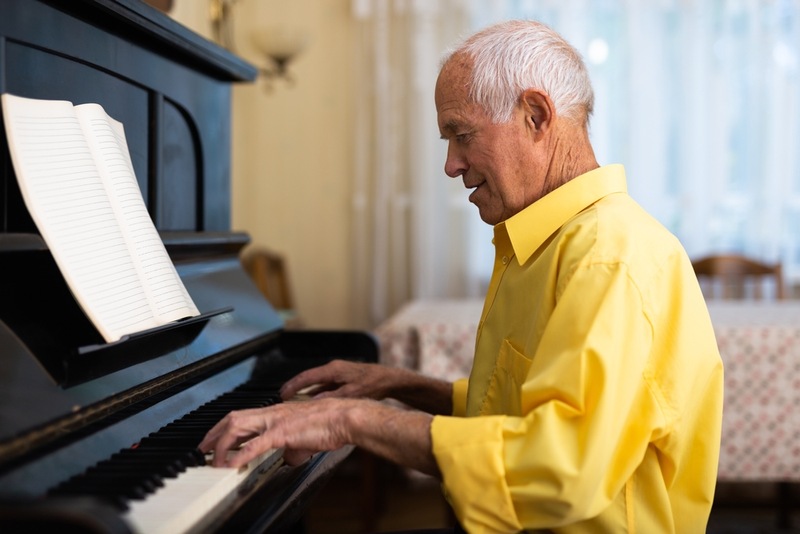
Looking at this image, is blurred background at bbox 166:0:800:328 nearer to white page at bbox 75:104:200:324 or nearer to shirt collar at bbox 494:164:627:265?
white page at bbox 75:104:200:324

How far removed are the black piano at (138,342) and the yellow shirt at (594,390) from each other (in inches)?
11.0

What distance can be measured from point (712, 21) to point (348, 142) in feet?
5.61

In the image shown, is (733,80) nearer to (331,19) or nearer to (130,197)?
(331,19)

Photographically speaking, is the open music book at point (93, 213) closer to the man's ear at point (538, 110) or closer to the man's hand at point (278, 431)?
the man's hand at point (278, 431)

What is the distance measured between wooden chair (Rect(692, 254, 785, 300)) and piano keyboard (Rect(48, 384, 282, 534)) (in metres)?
2.81

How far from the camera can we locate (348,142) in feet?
13.8

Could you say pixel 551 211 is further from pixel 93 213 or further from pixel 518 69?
pixel 93 213

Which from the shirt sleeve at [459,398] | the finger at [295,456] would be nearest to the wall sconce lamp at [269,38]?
the shirt sleeve at [459,398]

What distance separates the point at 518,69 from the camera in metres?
1.22

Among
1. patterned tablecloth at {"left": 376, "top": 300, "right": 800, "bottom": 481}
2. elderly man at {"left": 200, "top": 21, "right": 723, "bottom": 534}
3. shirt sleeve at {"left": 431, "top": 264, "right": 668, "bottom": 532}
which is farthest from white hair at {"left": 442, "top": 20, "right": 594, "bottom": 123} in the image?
patterned tablecloth at {"left": 376, "top": 300, "right": 800, "bottom": 481}

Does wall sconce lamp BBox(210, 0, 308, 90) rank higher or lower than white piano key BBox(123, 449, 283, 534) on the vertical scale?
higher

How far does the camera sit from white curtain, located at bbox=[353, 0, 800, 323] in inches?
151

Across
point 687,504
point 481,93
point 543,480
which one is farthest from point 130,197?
point 687,504

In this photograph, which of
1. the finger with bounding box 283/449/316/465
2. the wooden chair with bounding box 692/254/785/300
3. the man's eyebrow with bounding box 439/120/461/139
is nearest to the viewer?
the finger with bounding box 283/449/316/465
